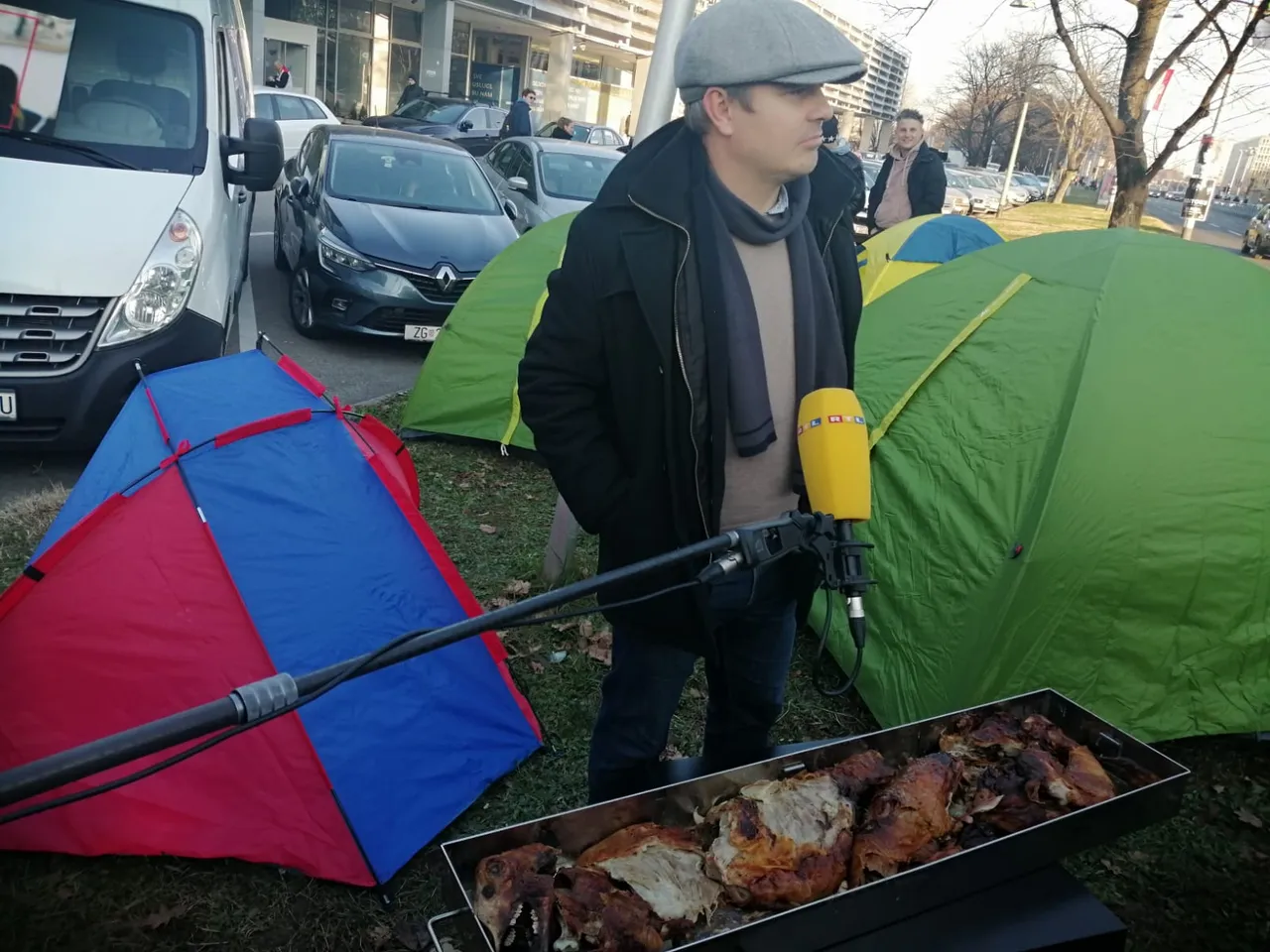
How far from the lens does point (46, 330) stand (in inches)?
167

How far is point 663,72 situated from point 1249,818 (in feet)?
12.6

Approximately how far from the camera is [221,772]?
247 cm

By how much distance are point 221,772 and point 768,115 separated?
6.90ft

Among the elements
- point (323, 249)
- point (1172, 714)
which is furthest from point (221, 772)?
point (323, 249)

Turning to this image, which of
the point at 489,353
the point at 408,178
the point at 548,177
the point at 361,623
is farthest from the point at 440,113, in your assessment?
the point at 361,623

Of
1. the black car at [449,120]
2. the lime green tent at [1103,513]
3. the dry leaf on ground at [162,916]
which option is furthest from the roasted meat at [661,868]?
the black car at [449,120]

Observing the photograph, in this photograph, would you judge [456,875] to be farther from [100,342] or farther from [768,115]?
[100,342]

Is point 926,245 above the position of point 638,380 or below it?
above

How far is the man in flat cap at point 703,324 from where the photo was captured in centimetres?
189

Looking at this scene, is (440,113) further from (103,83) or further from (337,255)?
(103,83)

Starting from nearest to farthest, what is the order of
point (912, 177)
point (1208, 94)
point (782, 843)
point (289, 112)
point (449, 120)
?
point (782, 843) < point (912, 177) < point (1208, 94) < point (289, 112) < point (449, 120)

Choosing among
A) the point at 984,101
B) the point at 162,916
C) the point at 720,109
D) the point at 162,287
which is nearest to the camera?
the point at 720,109

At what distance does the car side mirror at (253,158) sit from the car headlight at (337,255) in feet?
5.13

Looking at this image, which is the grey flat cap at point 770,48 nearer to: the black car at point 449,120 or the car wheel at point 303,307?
the car wheel at point 303,307
